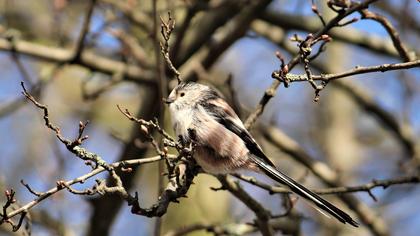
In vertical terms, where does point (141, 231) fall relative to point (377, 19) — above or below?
below

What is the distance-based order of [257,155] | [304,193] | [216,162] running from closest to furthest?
[304,193] < [216,162] < [257,155]

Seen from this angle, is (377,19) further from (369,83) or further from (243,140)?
(369,83)

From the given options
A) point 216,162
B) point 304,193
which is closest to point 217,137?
point 216,162

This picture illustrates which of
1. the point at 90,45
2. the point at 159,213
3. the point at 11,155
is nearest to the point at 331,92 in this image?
the point at 90,45

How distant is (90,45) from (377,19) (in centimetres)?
285

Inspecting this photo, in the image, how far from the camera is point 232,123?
11.4 feet

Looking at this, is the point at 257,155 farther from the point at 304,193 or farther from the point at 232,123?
the point at 304,193

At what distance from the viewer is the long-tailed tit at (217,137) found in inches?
126

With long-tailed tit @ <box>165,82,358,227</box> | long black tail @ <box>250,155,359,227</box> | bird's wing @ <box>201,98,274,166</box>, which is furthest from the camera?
bird's wing @ <box>201,98,274,166</box>

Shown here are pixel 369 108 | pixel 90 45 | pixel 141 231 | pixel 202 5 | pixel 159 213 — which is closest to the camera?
pixel 159 213

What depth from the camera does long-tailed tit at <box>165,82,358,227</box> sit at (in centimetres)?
321

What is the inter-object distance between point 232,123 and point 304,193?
2.07 ft

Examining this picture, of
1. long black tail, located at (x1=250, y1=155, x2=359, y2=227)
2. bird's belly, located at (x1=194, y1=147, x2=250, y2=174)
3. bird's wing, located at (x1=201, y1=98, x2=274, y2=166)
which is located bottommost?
long black tail, located at (x1=250, y1=155, x2=359, y2=227)

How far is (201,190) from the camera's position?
691 cm
